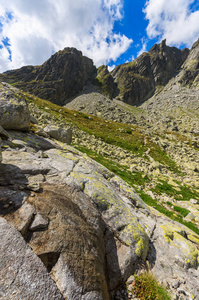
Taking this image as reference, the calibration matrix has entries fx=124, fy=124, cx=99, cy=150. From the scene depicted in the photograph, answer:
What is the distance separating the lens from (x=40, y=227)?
14.0 ft

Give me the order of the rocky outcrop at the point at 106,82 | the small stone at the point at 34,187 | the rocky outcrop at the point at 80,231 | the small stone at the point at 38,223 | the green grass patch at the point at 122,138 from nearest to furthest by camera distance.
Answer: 1. the rocky outcrop at the point at 80,231
2. the small stone at the point at 38,223
3. the small stone at the point at 34,187
4. the green grass patch at the point at 122,138
5. the rocky outcrop at the point at 106,82

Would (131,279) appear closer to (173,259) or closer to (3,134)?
(173,259)

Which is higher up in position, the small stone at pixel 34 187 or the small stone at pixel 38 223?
the small stone at pixel 34 187

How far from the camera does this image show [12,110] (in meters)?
9.52

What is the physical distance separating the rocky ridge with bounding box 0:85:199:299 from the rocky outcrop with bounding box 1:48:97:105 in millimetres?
161795

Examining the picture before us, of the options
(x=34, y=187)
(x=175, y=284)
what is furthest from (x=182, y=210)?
(x=34, y=187)

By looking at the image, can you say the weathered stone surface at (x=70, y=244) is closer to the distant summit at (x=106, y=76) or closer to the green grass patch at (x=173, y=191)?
the green grass patch at (x=173, y=191)

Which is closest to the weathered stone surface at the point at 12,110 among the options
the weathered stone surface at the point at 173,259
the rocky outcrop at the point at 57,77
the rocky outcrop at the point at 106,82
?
the weathered stone surface at the point at 173,259

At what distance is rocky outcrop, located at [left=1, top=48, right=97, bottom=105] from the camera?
14775 cm

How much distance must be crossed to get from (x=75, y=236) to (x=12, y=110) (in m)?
9.84

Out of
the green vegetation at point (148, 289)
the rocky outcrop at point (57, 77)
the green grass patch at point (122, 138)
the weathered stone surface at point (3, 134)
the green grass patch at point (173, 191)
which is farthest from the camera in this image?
the rocky outcrop at point (57, 77)

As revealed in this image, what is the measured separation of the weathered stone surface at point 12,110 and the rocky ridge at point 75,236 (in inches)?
22.1

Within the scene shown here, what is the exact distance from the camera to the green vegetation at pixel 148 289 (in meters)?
4.98

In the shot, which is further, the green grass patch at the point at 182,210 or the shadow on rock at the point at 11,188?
the green grass patch at the point at 182,210
